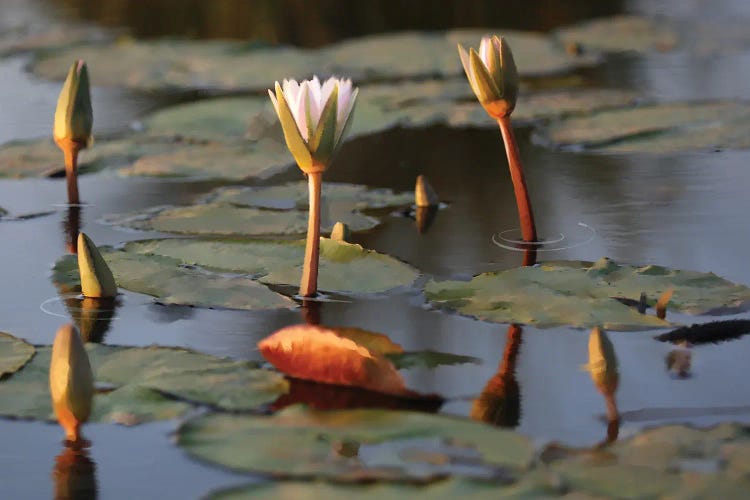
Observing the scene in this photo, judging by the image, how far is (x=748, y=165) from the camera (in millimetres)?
3246

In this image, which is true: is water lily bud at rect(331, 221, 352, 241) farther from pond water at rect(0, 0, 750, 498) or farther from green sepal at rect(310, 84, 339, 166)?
green sepal at rect(310, 84, 339, 166)

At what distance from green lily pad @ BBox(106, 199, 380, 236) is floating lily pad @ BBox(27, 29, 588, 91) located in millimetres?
1954

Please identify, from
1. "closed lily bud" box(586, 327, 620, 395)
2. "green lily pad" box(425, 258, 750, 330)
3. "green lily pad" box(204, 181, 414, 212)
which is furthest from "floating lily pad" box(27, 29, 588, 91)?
"closed lily bud" box(586, 327, 620, 395)

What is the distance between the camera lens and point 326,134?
6.73 feet

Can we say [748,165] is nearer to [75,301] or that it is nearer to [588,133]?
[588,133]

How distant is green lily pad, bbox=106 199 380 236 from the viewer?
8.95ft

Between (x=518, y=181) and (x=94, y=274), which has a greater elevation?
(x=518, y=181)

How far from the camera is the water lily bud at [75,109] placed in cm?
281

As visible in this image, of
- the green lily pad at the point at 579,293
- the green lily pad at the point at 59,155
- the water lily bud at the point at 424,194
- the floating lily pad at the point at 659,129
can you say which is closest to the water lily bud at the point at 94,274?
the green lily pad at the point at 579,293

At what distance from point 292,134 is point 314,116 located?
0.05 meters

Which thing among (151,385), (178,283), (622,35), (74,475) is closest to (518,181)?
(178,283)

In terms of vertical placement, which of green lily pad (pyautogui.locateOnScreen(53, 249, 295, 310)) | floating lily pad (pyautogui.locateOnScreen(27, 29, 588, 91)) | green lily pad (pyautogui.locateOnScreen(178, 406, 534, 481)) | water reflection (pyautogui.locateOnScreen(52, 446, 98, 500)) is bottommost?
water reflection (pyautogui.locateOnScreen(52, 446, 98, 500))

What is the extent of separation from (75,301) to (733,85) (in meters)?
2.93

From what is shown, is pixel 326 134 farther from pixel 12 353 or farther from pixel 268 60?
pixel 268 60
